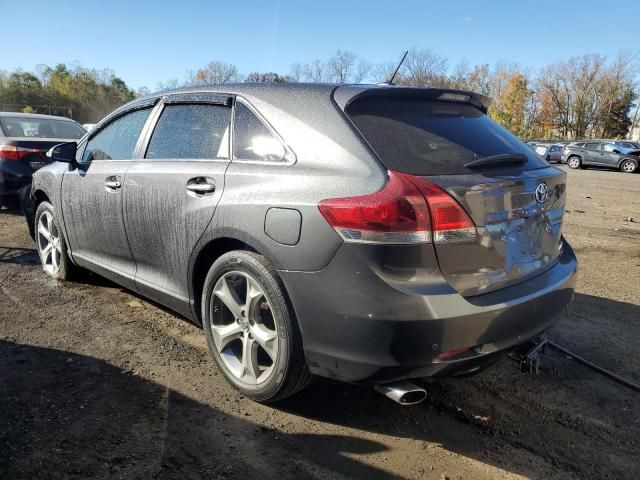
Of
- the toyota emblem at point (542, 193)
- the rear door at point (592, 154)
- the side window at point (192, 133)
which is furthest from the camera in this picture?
the rear door at point (592, 154)

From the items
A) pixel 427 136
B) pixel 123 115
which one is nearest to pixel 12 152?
pixel 123 115

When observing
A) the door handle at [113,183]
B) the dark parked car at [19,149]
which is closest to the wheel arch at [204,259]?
the door handle at [113,183]

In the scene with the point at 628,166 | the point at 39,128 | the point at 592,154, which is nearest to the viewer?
the point at 39,128

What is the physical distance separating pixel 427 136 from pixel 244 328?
1.38 meters

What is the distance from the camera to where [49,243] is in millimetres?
4840

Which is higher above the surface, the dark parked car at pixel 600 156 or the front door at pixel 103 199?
the front door at pixel 103 199

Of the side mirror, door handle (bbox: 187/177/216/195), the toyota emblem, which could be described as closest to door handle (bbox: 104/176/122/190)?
the side mirror

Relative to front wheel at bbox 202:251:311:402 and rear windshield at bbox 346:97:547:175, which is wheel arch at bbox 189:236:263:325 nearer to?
front wheel at bbox 202:251:311:402

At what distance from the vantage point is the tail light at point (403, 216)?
6.90 feet

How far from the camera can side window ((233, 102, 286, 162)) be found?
8.63 ft

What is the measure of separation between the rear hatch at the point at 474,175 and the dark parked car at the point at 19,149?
660cm

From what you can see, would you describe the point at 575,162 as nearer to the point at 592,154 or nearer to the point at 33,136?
the point at 592,154

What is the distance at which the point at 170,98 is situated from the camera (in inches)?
136

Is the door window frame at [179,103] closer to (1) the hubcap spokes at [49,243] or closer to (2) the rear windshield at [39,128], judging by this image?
(1) the hubcap spokes at [49,243]
